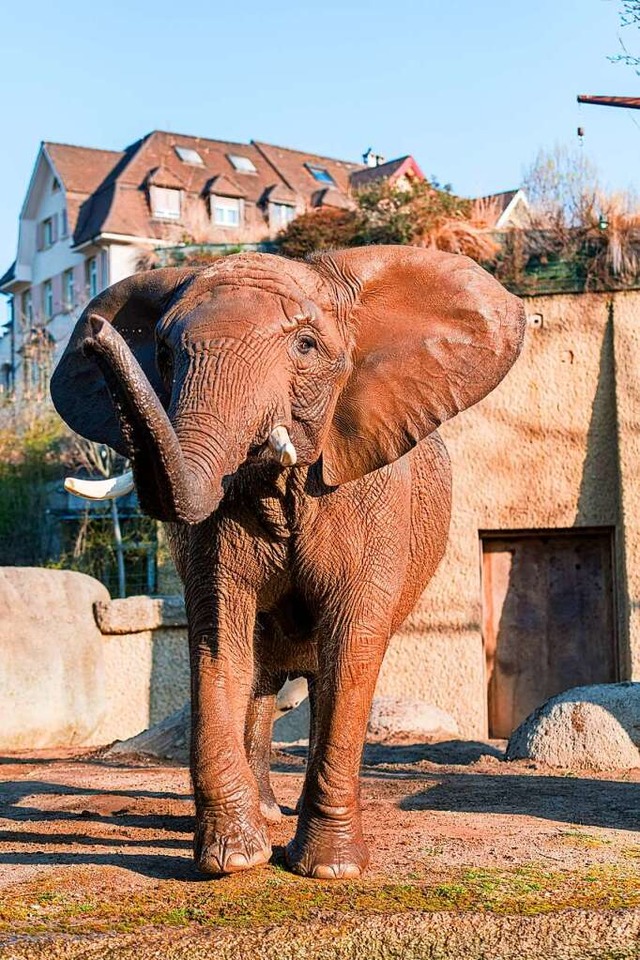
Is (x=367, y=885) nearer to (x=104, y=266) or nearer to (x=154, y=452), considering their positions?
(x=154, y=452)

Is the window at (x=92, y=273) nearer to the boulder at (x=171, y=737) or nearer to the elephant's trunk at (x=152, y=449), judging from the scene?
the boulder at (x=171, y=737)

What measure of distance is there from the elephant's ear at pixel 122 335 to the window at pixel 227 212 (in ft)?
113

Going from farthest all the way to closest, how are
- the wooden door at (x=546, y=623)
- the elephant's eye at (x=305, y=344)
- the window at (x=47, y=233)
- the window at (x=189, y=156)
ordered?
1. the window at (x=47, y=233)
2. the window at (x=189, y=156)
3. the wooden door at (x=546, y=623)
4. the elephant's eye at (x=305, y=344)

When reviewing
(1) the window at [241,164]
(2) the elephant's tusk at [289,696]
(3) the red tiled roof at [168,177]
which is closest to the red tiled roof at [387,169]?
(3) the red tiled roof at [168,177]

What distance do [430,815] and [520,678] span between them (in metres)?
6.28

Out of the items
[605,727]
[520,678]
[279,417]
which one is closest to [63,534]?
[520,678]

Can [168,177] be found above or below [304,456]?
above

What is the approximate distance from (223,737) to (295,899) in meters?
0.63

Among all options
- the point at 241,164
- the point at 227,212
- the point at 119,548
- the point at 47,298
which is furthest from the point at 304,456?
the point at 47,298

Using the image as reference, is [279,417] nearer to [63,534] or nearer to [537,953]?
[537,953]

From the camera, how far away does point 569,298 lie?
1262 centimetres

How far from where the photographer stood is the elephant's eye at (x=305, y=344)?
15.6ft

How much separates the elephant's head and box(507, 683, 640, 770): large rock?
12.5 ft

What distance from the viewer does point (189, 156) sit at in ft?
137
